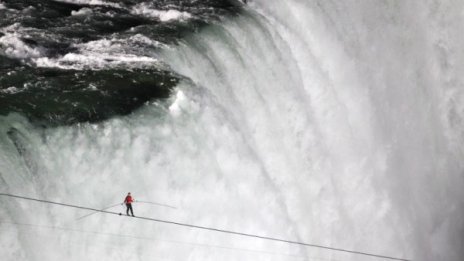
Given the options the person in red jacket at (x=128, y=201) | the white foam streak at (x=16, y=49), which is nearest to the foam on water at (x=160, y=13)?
the white foam streak at (x=16, y=49)

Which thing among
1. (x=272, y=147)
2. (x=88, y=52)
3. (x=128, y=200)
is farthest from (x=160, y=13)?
(x=128, y=200)

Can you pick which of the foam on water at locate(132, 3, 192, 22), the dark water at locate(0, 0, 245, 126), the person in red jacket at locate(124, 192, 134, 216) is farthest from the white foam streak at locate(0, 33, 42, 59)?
the person in red jacket at locate(124, 192, 134, 216)

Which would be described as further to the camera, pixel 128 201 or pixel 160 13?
pixel 160 13

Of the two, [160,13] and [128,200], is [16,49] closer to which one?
[160,13]

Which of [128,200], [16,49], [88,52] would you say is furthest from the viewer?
[88,52]

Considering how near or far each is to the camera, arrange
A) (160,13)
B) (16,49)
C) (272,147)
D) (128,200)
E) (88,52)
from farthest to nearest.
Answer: (160,13)
(88,52)
(16,49)
(272,147)
(128,200)

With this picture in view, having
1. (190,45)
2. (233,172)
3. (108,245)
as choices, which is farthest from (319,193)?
(108,245)

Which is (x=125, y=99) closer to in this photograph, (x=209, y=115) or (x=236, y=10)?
(x=209, y=115)
